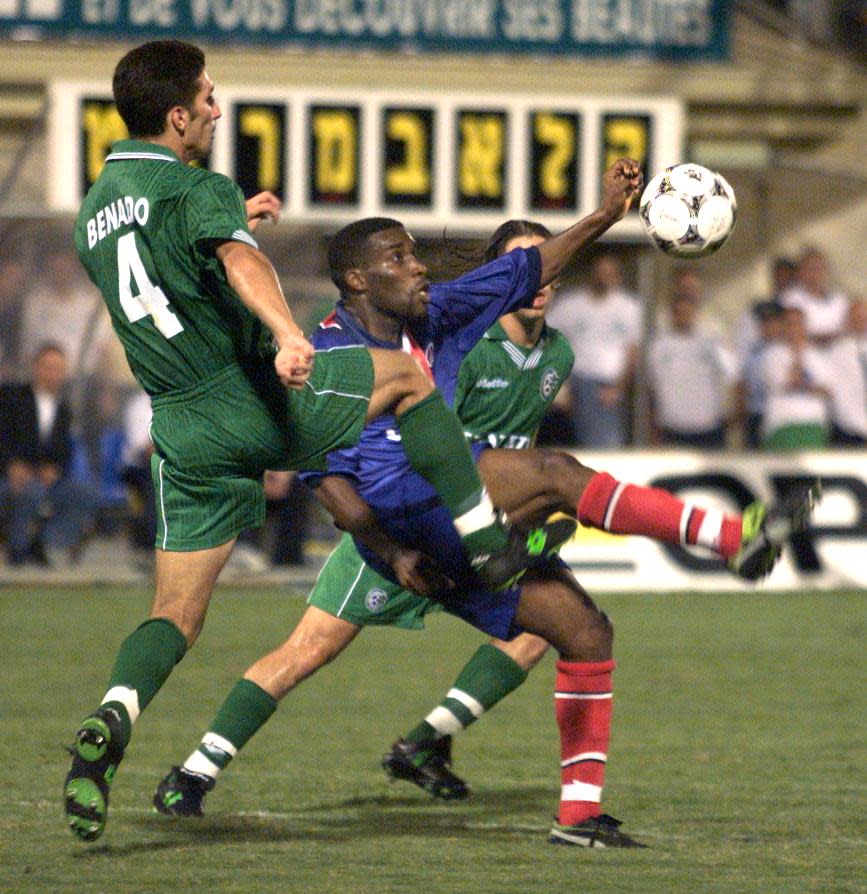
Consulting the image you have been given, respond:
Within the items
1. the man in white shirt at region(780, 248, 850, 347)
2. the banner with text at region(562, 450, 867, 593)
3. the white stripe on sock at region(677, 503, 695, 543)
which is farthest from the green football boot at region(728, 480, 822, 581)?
the man in white shirt at region(780, 248, 850, 347)

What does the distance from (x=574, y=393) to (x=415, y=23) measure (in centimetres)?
279

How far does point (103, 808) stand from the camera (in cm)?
493

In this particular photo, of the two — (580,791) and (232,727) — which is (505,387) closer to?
(232,727)

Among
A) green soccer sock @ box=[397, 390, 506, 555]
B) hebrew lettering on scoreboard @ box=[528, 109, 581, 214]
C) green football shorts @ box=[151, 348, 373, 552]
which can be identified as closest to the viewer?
green football shorts @ box=[151, 348, 373, 552]

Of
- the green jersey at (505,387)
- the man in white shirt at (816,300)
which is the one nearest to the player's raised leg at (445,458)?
the green jersey at (505,387)

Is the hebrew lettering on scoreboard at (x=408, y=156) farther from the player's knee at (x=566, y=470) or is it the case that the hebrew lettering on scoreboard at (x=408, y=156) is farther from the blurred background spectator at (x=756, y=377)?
the player's knee at (x=566, y=470)

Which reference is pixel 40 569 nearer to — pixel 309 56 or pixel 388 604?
pixel 309 56

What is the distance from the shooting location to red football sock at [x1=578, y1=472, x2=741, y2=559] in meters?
5.71

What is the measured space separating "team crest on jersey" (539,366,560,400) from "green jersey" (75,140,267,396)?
1744 mm

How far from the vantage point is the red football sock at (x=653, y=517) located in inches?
225

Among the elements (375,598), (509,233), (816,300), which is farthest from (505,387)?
(816,300)

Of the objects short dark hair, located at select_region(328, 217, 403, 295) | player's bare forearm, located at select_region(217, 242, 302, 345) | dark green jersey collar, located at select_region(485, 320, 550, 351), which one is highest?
player's bare forearm, located at select_region(217, 242, 302, 345)

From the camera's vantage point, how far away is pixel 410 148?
14.1 meters

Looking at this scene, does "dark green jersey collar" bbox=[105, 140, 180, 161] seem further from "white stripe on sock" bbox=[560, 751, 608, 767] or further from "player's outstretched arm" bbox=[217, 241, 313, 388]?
"white stripe on sock" bbox=[560, 751, 608, 767]
